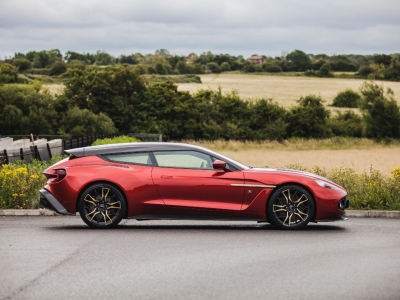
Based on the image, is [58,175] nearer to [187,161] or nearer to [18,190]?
[187,161]

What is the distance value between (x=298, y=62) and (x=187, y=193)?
158 m

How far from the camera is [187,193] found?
45.0ft

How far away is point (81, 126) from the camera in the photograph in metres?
84.2

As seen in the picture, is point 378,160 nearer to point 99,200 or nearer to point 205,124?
point 205,124

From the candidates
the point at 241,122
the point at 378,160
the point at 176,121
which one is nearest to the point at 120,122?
the point at 176,121

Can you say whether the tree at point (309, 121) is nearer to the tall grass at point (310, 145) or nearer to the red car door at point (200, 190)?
the tall grass at point (310, 145)

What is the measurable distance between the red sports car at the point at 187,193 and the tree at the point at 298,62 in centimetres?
15542

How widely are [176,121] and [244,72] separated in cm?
8166

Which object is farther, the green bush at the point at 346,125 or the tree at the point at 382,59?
the tree at the point at 382,59

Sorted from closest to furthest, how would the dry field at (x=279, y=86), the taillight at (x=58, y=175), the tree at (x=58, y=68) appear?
the taillight at (x=58, y=175) → the dry field at (x=279, y=86) → the tree at (x=58, y=68)

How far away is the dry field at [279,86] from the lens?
119 meters

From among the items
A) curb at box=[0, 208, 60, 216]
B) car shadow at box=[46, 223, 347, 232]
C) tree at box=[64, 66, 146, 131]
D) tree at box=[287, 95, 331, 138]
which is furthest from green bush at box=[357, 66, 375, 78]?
car shadow at box=[46, 223, 347, 232]

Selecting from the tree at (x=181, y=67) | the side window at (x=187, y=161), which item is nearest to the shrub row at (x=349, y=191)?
the side window at (x=187, y=161)

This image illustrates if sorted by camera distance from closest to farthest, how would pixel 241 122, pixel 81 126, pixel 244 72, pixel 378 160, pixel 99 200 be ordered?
pixel 99 200
pixel 378 160
pixel 81 126
pixel 241 122
pixel 244 72
